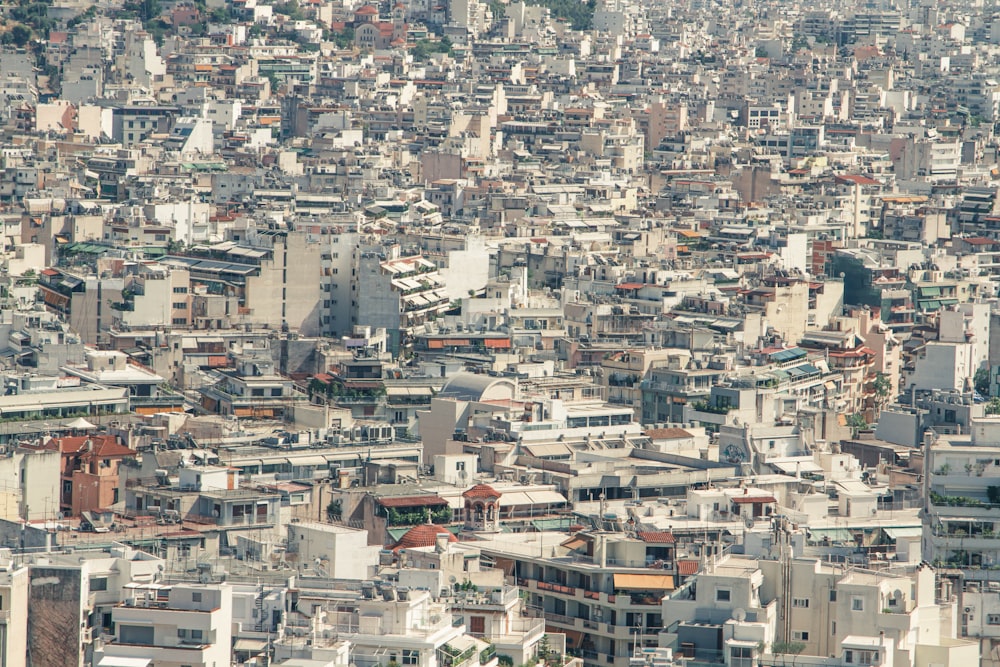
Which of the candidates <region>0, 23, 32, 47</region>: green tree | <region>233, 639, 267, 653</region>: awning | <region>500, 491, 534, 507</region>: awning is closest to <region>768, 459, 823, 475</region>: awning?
<region>500, 491, 534, 507</region>: awning

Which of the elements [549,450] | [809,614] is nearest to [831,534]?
[809,614]

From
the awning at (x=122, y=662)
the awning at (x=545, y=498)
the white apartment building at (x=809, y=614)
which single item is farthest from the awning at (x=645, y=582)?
the awning at (x=122, y=662)

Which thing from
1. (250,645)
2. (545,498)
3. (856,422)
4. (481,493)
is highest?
(481,493)

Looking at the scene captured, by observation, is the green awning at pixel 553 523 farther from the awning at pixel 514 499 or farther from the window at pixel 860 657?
the window at pixel 860 657

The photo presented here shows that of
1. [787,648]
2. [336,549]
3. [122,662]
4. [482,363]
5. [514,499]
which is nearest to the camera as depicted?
[122,662]

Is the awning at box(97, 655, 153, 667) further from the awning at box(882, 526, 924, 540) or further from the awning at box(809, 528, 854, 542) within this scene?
the awning at box(882, 526, 924, 540)

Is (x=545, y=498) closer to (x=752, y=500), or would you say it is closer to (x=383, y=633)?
(x=752, y=500)

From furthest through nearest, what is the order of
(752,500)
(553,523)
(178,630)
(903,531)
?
(553,523) → (752,500) → (903,531) → (178,630)

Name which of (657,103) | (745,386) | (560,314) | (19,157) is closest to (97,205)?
(19,157)
